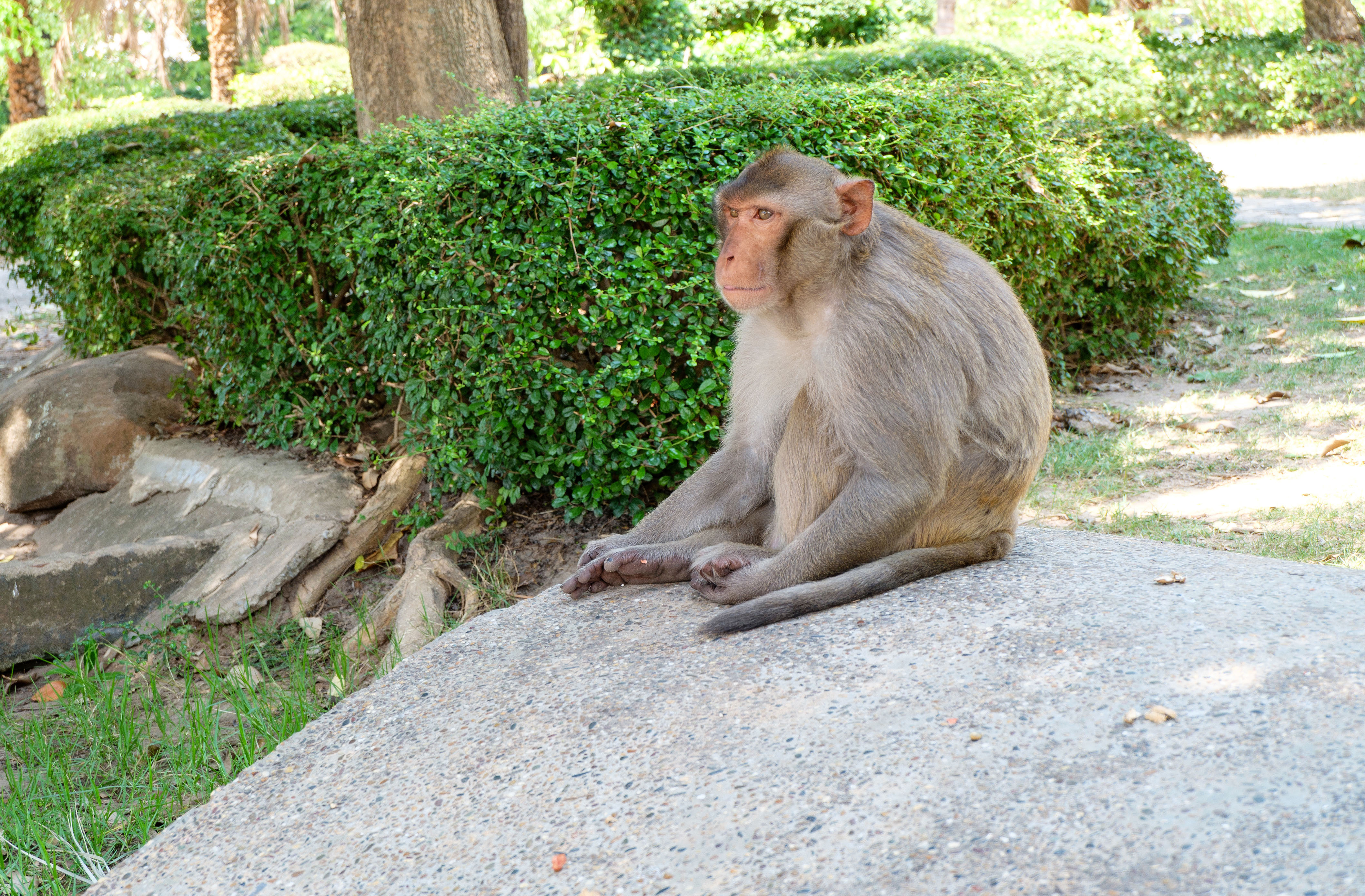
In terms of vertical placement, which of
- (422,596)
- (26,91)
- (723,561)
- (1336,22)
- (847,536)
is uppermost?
(26,91)

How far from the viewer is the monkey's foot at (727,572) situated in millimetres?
3502

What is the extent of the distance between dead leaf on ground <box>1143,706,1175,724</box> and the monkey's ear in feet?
5.12

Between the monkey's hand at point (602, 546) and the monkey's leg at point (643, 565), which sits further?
the monkey's hand at point (602, 546)

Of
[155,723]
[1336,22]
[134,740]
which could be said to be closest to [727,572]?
[134,740]

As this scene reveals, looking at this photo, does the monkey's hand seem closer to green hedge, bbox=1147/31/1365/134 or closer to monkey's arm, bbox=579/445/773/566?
monkey's arm, bbox=579/445/773/566

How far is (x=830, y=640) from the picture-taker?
321 centimetres

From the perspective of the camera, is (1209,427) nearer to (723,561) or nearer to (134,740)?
(723,561)

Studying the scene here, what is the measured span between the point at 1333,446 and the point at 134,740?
18.6ft

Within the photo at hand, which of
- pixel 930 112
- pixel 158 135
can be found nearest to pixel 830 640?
pixel 930 112

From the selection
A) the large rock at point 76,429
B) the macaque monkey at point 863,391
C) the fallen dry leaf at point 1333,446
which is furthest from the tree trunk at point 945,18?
the macaque monkey at point 863,391

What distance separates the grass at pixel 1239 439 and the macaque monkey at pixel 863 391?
5.63ft

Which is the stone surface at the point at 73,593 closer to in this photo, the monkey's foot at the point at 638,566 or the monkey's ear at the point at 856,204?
the monkey's foot at the point at 638,566

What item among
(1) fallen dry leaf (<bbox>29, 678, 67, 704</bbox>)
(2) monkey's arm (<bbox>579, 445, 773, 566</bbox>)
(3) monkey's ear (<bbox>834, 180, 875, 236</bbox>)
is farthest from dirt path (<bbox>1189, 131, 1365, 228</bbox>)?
(1) fallen dry leaf (<bbox>29, 678, 67, 704</bbox>)

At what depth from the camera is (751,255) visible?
3340 millimetres
